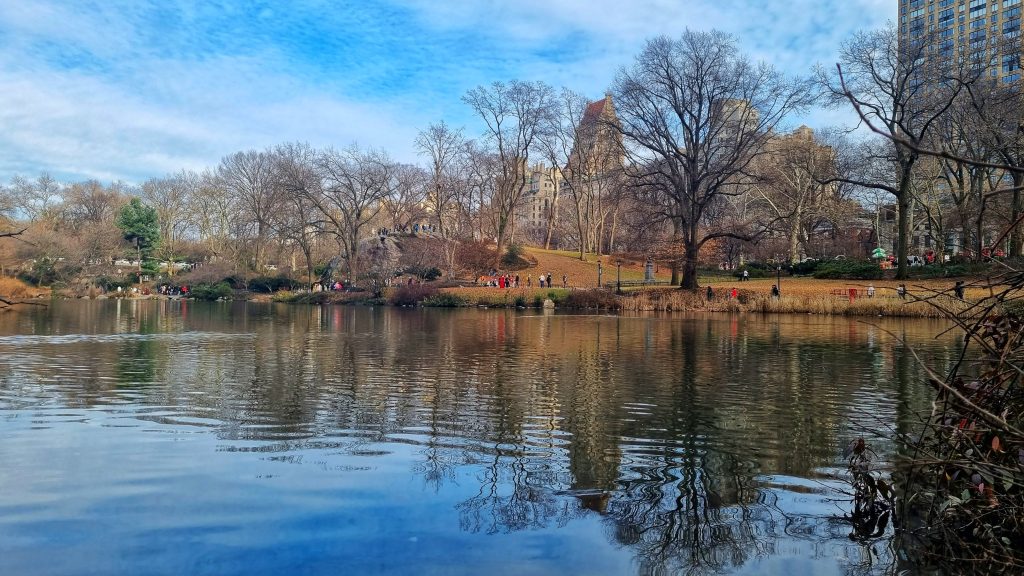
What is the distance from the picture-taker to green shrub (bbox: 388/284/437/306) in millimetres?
53031

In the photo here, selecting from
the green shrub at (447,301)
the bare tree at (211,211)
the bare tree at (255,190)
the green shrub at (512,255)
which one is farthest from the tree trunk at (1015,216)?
the bare tree at (211,211)

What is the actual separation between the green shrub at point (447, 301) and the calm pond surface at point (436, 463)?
32599mm

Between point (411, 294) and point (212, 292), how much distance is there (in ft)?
86.2

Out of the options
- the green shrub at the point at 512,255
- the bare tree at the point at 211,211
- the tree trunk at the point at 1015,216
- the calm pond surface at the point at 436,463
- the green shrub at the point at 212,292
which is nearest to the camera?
the tree trunk at the point at 1015,216

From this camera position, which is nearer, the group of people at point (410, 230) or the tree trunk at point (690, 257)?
the tree trunk at point (690, 257)

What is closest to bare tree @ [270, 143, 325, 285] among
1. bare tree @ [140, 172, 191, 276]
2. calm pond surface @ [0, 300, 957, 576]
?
bare tree @ [140, 172, 191, 276]

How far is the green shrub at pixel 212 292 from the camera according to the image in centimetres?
6894

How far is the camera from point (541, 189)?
595 feet

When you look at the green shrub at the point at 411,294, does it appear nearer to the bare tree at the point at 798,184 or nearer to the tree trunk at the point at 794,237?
the bare tree at the point at 798,184

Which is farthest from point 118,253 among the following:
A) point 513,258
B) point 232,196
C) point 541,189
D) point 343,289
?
point 541,189

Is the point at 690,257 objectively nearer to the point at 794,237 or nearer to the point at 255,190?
the point at 794,237

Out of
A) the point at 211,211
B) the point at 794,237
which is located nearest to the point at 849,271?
the point at 794,237

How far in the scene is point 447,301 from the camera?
5106 cm

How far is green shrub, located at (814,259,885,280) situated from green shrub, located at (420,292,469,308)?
2383 centimetres
